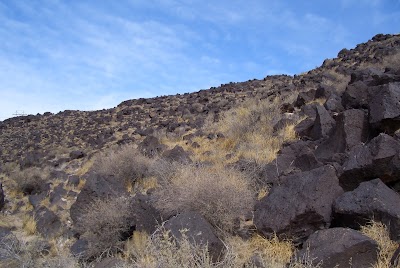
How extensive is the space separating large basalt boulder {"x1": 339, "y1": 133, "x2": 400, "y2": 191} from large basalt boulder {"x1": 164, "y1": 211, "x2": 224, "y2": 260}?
2131mm

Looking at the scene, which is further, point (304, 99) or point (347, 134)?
point (304, 99)

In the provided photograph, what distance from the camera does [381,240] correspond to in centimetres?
429

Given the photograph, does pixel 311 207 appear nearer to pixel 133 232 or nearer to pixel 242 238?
pixel 242 238

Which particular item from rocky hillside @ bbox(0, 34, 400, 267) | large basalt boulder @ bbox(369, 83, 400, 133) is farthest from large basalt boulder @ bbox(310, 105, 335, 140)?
large basalt boulder @ bbox(369, 83, 400, 133)

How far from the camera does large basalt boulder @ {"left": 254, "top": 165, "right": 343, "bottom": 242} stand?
4.89 m

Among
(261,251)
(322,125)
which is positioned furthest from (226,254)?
(322,125)

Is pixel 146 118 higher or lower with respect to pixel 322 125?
higher

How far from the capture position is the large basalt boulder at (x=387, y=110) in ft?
20.9

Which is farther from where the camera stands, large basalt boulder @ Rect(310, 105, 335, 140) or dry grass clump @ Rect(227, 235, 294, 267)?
large basalt boulder @ Rect(310, 105, 335, 140)

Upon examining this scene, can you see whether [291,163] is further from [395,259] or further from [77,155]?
[77,155]

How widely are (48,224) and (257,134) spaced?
19.4 ft

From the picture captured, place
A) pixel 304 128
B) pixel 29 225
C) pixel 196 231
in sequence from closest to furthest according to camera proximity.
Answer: pixel 196 231 < pixel 304 128 < pixel 29 225

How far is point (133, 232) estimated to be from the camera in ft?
21.5

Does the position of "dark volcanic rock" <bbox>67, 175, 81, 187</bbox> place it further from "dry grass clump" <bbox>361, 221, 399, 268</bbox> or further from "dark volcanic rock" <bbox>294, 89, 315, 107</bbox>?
"dry grass clump" <bbox>361, 221, 399, 268</bbox>
